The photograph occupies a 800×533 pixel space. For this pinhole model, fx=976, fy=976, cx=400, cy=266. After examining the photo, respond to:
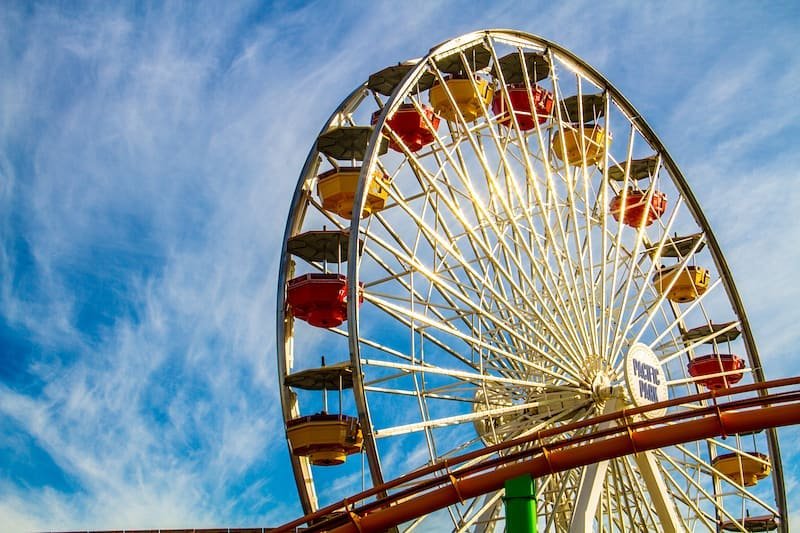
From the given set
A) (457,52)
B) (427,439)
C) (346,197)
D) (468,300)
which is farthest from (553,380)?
(457,52)

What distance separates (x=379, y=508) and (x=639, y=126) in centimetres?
1087

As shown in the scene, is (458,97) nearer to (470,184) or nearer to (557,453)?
(470,184)

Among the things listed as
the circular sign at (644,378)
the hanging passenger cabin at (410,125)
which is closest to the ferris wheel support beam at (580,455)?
Answer: the circular sign at (644,378)

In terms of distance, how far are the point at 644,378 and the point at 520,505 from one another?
4.85 metres

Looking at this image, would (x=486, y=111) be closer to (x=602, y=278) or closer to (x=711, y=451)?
(x=602, y=278)

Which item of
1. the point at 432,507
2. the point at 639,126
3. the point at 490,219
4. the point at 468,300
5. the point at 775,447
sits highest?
the point at 639,126

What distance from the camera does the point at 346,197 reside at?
15430mm

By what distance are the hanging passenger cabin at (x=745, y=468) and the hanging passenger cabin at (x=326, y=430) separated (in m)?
8.43

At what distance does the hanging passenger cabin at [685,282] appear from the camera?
62.7 ft

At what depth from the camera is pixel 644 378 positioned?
1416 centimetres

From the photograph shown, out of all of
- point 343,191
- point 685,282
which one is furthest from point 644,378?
point 685,282

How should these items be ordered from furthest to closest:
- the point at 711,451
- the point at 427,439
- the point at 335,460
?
1. the point at 711,451
2. the point at 335,460
3. the point at 427,439

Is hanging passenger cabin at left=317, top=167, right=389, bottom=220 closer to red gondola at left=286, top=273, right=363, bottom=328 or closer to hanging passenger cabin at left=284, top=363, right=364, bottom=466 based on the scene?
red gondola at left=286, top=273, right=363, bottom=328

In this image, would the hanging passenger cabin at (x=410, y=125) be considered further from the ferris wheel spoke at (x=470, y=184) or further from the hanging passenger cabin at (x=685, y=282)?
the hanging passenger cabin at (x=685, y=282)
